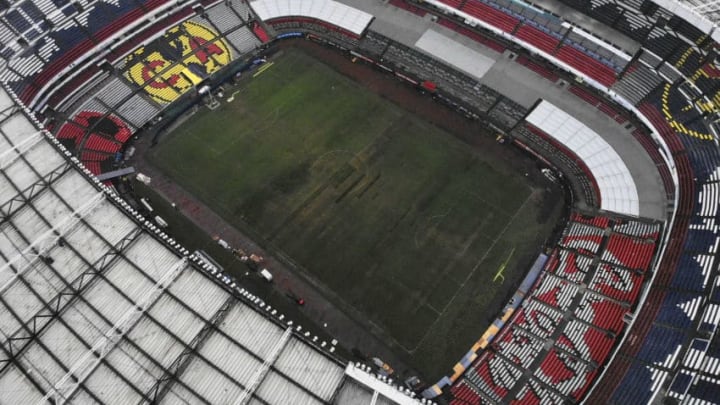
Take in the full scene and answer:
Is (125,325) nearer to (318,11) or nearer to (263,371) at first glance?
(263,371)

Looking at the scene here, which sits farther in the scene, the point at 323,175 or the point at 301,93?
the point at 301,93

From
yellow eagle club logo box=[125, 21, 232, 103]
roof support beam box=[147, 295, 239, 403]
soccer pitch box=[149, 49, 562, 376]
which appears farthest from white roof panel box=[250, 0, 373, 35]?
roof support beam box=[147, 295, 239, 403]

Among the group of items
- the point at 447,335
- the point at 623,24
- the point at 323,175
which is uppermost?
the point at 623,24

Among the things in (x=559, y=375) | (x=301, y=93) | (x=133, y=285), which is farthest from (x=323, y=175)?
(x=559, y=375)

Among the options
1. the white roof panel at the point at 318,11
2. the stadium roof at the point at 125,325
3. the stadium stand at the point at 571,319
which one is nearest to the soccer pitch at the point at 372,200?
the stadium stand at the point at 571,319

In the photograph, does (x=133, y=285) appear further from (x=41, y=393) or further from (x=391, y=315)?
(x=391, y=315)
